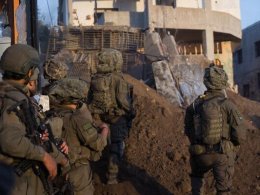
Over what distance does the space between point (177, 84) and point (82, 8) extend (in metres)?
13.4

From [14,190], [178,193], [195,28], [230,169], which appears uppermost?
[195,28]

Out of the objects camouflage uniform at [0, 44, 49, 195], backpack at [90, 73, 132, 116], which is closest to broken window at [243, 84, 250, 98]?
backpack at [90, 73, 132, 116]

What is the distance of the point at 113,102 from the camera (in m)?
Answer: 7.19

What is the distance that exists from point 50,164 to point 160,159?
6.12 metres

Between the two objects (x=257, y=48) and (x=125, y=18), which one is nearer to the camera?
(x=125, y=18)

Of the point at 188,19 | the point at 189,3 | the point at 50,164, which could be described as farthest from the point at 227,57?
the point at 50,164

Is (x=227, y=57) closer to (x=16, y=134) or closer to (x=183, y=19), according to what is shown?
(x=183, y=19)

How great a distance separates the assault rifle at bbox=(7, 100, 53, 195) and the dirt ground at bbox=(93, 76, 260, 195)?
3.79 m

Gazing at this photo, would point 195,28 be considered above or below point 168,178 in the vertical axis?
above

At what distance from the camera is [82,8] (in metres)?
26.6

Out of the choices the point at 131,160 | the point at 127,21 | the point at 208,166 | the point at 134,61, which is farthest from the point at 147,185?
the point at 127,21

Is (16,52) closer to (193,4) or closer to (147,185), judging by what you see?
(147,185)

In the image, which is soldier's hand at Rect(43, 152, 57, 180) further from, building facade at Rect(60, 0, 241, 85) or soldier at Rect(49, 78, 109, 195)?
building facade at Rect(60, 0, 241, 85)

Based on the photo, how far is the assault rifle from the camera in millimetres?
3055
